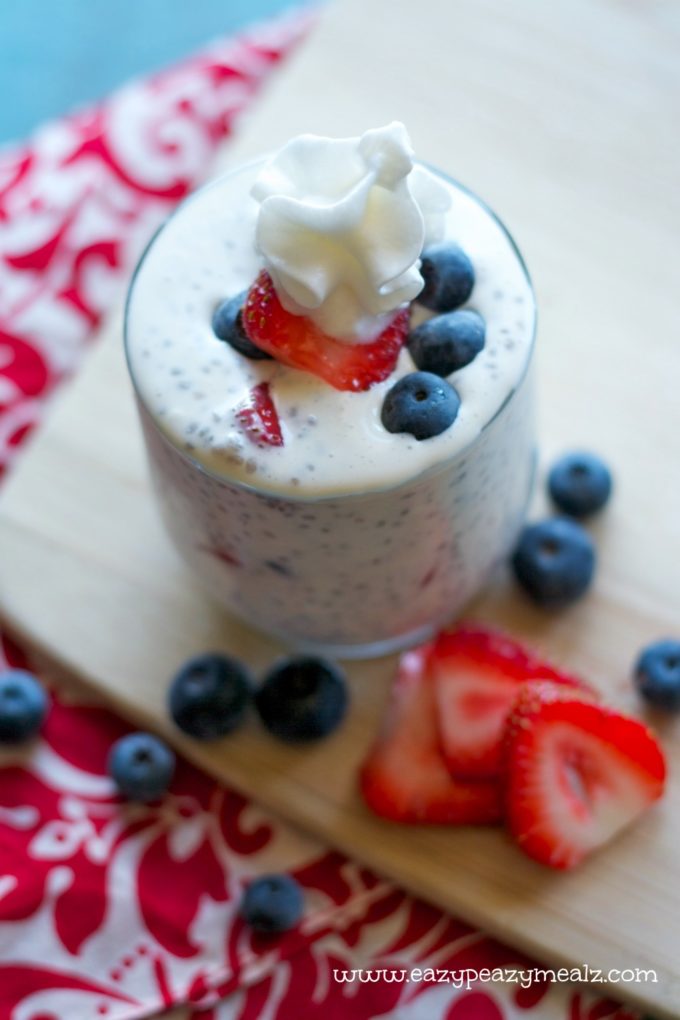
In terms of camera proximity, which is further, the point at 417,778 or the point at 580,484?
the point at 580,484

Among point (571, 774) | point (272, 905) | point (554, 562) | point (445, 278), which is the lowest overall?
point (272, 905)

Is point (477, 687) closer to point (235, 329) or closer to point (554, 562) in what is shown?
point (554, 562)

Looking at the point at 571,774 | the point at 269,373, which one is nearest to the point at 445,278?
the point at 269,373

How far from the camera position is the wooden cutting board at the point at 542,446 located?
1107mm

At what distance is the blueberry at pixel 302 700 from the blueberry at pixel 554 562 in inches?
8.8

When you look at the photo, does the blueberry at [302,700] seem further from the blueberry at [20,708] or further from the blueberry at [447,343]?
the blueberry at [447,343]

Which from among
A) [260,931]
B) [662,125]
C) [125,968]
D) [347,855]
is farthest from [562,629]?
[662,125]

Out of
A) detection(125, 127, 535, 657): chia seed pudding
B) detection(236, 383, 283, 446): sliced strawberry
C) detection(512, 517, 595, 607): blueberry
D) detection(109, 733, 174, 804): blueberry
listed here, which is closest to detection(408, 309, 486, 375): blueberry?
detection(125, 127, 535, 657): chia seed pudding

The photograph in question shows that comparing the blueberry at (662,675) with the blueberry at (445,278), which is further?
the blueberry at (662,675)

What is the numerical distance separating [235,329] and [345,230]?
13 cm

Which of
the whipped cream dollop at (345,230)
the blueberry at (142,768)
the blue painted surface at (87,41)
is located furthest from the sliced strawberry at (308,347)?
the blue painted surface at (87,41)

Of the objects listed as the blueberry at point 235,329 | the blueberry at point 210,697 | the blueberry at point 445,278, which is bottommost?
→ the blueberry at point 210,697

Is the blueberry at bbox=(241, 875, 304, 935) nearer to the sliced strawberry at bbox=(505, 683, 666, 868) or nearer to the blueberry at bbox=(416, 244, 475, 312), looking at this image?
the sliced strawberry at bbox=(505, 683, 666, 868)

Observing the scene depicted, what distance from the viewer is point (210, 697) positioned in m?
1.17
